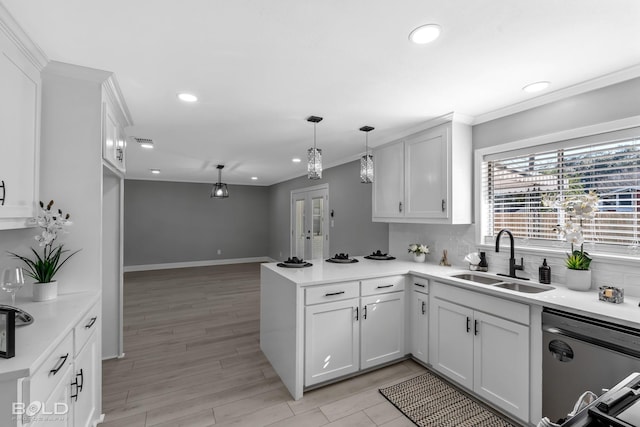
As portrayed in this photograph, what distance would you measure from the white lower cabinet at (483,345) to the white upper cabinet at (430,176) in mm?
812

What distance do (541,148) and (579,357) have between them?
5.28ft

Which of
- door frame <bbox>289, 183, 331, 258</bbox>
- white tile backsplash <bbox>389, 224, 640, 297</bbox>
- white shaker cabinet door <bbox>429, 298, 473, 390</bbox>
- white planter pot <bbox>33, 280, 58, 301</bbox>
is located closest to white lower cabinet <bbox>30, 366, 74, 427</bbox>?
white planter pot <bbox>33, 280, 58, 301</bbox>

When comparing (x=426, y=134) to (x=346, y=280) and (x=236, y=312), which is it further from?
(x=236, y=312)

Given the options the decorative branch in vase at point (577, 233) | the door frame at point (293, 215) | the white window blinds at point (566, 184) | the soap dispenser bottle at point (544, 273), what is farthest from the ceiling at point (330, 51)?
the door frame at point (293, 215)

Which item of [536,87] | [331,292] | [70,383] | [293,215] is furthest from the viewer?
[293,215]

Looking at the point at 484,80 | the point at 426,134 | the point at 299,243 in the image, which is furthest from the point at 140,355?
the point at 299,243

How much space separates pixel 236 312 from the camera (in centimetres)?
440

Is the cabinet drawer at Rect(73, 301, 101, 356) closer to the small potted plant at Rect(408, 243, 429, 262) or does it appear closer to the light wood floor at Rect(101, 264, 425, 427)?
the light wood floor at Rect(101, 264, 425, 427)

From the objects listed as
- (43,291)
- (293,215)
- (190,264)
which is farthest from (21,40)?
(190,264)

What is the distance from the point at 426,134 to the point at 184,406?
10.6 ft

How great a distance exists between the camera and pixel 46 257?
1.88 meters

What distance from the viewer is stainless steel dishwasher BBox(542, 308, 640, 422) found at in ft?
5.14

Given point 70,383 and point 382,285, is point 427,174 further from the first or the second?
point 70,383

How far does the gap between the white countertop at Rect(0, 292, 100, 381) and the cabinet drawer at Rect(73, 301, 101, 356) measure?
0.06 metres
